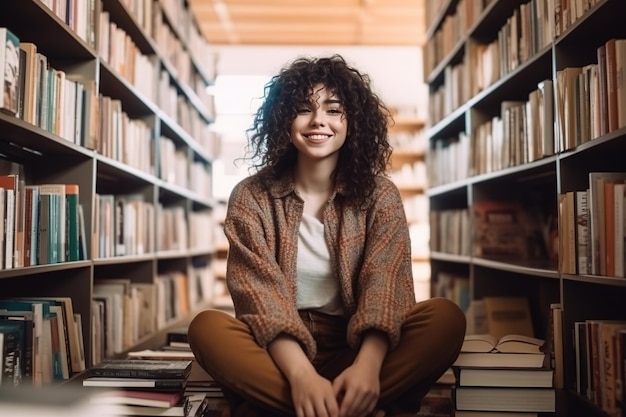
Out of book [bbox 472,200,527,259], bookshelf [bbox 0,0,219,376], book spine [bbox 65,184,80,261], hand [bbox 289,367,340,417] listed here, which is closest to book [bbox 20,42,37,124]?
bookshelf [bbox 0,0,219,376]

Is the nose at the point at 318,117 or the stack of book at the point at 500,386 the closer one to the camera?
the stack of book at the point at 500,386

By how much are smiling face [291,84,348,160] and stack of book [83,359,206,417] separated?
678 millimetres

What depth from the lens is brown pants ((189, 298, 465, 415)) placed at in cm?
156

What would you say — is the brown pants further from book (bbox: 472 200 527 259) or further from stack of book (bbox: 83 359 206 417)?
book (bbox: 472 200 527 259)

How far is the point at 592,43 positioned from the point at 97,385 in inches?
64.0

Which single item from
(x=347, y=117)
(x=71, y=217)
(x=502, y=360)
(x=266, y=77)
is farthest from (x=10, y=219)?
(x=266, y=77)

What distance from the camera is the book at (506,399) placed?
174cm

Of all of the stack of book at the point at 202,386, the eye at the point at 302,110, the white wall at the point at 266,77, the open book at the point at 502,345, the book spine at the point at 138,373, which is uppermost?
the white wall at the point at 266,77

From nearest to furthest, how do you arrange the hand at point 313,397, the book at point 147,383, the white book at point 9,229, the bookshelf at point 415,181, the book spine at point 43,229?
1. the hand at point 313,397
2. the book at point 147,383
3. the white book at point 9,229
4. the book spine at point 43,229
5. the bookshelf at point 415,181

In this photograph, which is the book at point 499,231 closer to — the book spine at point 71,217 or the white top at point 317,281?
the white top at point 317,281

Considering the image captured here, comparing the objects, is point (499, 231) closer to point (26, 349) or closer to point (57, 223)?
point (57, 223)

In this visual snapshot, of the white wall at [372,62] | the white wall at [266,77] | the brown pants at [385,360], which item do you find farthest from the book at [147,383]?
the white wall at [372,62]

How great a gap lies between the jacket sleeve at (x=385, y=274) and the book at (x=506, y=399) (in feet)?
0.94

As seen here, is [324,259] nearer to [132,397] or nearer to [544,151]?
[132,397]
